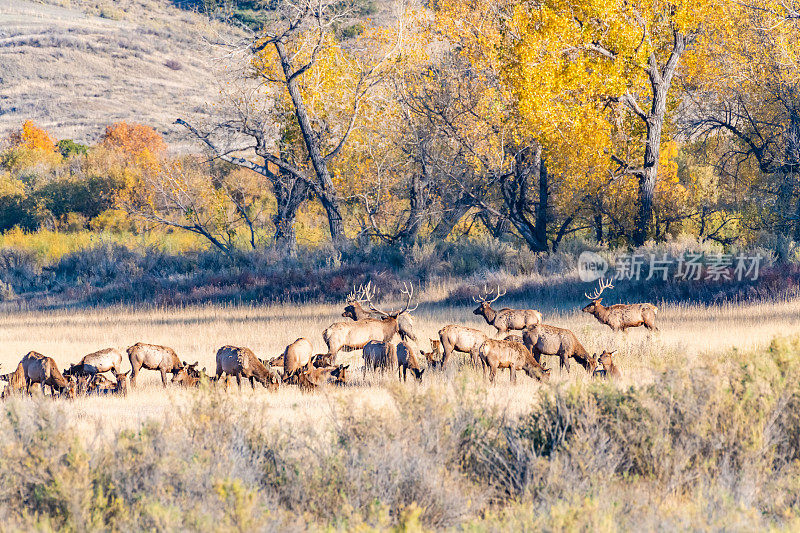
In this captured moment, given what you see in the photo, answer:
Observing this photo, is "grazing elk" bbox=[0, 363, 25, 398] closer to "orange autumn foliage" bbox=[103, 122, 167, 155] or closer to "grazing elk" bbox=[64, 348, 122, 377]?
"grazing elk" bbox=[64, 348, 122, 377]

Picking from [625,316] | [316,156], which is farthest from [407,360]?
[316,156]

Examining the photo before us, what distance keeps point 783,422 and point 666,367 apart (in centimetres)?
103

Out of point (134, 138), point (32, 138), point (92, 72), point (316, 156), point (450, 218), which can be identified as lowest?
point (450, 218)

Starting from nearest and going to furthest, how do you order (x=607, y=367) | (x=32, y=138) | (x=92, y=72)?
1. (x=607, y=367)
2. (x=32, y=138)
3. (x=92, y=72)

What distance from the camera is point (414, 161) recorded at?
27.8 m

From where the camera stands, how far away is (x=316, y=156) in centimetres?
2625

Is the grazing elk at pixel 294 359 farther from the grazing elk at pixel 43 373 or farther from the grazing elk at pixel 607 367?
the grazing elk at pixel 607 367

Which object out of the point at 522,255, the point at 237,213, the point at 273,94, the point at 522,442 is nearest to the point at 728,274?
the point at 522,255

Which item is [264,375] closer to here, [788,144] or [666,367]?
[666,367]

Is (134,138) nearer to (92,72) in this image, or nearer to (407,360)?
(92,72)

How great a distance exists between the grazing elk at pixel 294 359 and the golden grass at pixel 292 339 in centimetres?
28

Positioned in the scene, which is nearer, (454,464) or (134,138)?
(454,464)

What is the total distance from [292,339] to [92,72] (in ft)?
247

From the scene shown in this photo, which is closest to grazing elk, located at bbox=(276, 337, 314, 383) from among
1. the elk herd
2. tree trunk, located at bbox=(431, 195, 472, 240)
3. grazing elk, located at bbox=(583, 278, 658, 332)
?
the elk herd
